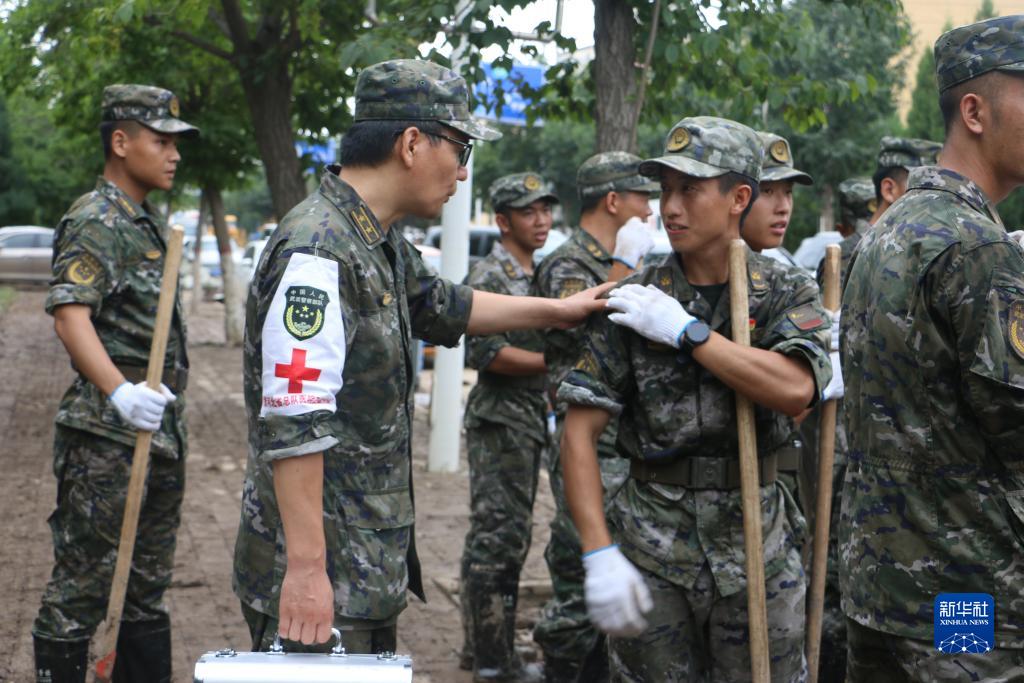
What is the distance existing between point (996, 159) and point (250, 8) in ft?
30.6

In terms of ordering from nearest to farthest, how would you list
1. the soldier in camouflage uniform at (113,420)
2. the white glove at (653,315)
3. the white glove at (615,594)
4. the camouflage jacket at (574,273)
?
the white glove at (615,594)
the white glove at (653,315)
the soldier in camouflage uniform at (113,420)
the camouflage jacket at (574,273)

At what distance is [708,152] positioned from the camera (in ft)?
11.5

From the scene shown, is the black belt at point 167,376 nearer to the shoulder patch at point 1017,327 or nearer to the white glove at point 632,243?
the white glove at point 632,243

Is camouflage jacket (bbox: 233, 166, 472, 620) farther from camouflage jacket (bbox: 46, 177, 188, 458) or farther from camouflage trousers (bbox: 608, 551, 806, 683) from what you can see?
camouflage jacket (bbox: 46, 177, 188, 458)

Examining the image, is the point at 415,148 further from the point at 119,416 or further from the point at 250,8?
the point at 250,8

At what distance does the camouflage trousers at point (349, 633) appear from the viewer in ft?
10.6

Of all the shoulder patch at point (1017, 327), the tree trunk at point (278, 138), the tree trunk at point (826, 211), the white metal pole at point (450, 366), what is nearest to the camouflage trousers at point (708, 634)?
the shoulder patch at point (1017, 327)

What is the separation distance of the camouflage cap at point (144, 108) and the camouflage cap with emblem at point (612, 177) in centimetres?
181

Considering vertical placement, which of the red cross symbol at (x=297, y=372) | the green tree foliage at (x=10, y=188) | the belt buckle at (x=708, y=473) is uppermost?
the green tree foliage at (x=10, y=188)

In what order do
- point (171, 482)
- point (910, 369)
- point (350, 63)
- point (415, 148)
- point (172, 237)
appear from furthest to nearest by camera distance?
1. point (350, 63)
2. point (171, 482)
3. point (172, 237)
4. point (415, 148)
5. point (910, 369)

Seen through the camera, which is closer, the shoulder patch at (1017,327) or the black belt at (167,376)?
the shoulder patch at (1017,327)

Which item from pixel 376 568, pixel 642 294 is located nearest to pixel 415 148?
pixel 642 294

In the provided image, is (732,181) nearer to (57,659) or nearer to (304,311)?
(304,311)

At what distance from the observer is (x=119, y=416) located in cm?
474
